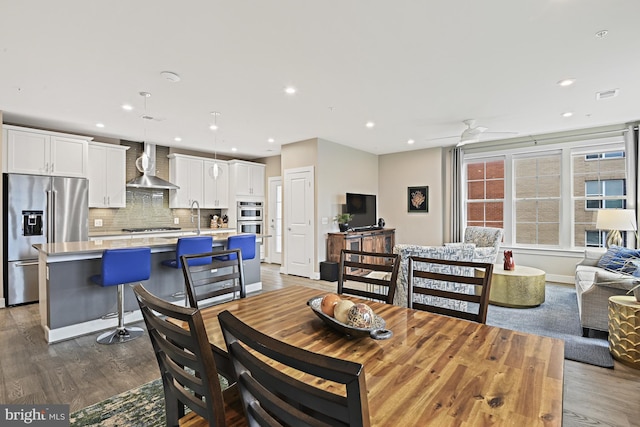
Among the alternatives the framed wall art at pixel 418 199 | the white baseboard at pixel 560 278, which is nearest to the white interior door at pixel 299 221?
the framed wall art at pixel 418 199

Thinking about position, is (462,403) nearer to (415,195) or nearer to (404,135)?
(404,135)

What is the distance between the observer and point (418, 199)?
709 cm

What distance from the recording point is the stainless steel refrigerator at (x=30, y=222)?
169 inches

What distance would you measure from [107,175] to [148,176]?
884mm

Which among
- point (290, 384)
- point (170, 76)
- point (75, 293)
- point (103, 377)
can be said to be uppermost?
point (170, 76)

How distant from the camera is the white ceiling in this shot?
87.3 inches

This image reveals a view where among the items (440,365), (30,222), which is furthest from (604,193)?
(30,222)

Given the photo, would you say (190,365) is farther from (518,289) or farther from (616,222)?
(616,222)

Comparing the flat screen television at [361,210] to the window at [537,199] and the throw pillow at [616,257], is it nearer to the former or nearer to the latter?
the window at [537,199]

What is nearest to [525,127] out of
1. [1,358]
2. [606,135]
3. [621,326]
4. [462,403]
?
[606,135]

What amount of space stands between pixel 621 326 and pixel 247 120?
4861 mm

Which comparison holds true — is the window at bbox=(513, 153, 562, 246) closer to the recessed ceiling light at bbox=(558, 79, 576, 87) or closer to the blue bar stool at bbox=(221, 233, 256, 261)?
the recessed ceiling light at bbox=(558, 79, 576, 87)

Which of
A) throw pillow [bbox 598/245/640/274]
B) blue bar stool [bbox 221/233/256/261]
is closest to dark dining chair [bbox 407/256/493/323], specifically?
blue bar stool [bbox 221/233/256/261]

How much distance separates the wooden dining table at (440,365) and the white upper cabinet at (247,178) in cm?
599
